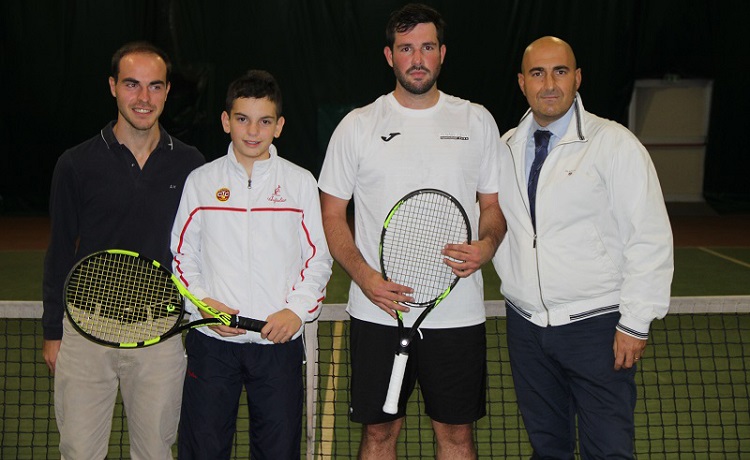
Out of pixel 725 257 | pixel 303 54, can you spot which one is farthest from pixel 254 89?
pixel 303 54

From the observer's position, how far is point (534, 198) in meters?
3.00

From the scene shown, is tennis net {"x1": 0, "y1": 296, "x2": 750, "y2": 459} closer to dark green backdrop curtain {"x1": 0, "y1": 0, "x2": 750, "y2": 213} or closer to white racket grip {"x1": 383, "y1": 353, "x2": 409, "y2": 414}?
white racket grip {"x1": 383, "y1": 353, "x2": 409, "y2": 414}

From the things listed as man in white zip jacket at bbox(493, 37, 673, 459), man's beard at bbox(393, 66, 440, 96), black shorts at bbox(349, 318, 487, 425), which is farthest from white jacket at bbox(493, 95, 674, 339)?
man's beard at bbox(393, 66, 440, 96)

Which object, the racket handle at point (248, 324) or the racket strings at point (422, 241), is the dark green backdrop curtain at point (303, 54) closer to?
the racket strings at point (422, 241)

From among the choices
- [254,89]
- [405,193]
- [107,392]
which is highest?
[254,89]

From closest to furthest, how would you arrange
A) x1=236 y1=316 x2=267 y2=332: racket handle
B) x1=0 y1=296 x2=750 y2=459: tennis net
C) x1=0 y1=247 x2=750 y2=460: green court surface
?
x1=236 y1=316 x2=267 y2=332: racket handle
x1=0 y1=296 x2=750 y2=459: tennis net
x1=0 y1=247 x2=750 y2=460: green court surface

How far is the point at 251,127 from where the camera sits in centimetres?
290

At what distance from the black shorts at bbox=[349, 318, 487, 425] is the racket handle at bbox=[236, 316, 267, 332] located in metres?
0.50

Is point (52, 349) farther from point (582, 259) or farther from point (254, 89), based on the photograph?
point (582, 259)

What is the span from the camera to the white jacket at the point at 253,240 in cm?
284

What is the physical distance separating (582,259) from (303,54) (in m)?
11.1

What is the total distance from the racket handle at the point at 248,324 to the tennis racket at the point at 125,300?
0.56ft

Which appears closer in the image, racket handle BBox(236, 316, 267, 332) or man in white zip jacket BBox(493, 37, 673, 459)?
racket handle BBox(236, 316, 267, 332)

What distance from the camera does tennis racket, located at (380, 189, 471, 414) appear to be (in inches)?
117
